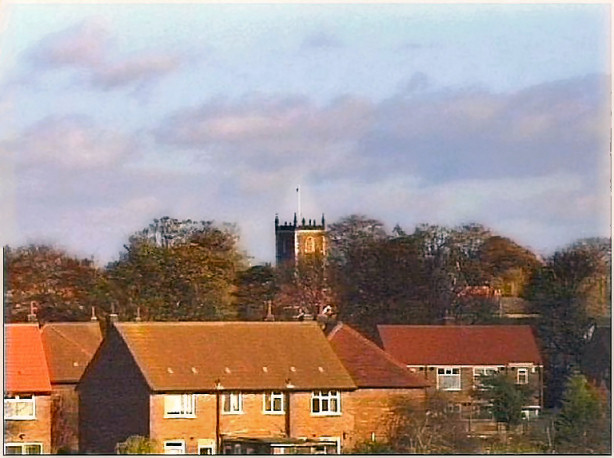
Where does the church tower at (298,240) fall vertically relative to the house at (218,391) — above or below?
above

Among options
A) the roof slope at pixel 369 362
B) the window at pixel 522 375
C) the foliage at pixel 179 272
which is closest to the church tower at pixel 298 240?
the foliage at pixel 179 272

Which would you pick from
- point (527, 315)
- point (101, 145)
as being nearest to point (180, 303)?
point (101, 145)

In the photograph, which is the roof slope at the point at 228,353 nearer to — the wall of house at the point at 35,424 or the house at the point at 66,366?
the house at the point at 66,366

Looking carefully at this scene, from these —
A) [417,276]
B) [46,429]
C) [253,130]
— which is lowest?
[46,429]

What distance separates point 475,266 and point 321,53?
861mm

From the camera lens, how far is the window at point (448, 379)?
24.5ft

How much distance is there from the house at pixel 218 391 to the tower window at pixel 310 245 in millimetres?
244

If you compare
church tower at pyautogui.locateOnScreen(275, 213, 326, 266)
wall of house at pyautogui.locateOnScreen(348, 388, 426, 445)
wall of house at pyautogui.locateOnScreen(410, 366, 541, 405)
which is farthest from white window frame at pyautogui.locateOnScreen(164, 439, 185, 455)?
wall of house at pyautogui.locateOnScreen(410, 366, 541, 405)

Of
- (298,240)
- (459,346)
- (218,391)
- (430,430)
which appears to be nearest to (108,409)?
(218,391)

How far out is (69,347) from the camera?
293 inches

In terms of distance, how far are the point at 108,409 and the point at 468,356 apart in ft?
Answer: 3.89

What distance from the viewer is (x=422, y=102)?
24.2ft

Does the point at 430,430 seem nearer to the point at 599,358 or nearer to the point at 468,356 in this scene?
the point at 468,356

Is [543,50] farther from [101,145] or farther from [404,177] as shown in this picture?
[101,145]
